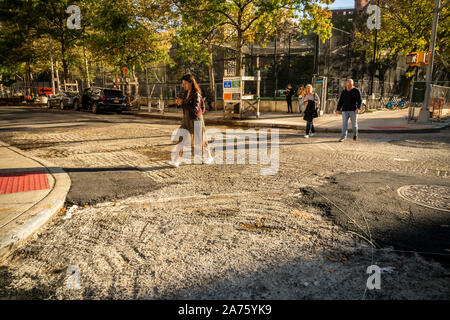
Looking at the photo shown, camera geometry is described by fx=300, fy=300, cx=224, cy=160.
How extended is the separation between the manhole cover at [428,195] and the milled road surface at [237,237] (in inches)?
7.8

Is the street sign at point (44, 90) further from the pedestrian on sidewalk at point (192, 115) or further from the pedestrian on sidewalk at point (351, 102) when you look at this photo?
the pedestrian on sidewalk at point (351, 102)

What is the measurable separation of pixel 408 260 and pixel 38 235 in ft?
12.8

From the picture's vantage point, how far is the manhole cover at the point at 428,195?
4.09 meters

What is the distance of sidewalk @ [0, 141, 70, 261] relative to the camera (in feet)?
10.8

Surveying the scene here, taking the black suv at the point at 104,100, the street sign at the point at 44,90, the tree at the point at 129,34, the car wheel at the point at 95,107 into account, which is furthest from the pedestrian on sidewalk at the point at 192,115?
the street sign at the point at 44,90

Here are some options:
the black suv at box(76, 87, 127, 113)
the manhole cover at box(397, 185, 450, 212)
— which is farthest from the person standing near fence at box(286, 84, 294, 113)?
the manhole cover at box(397, 185, 450, 212)

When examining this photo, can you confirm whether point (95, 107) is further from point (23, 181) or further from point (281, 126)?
point (23, 181)

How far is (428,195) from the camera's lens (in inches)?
177

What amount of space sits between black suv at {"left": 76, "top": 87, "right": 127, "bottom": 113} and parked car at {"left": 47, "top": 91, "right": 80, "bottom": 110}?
2.54 m

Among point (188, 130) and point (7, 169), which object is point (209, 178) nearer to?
point (188, 130)

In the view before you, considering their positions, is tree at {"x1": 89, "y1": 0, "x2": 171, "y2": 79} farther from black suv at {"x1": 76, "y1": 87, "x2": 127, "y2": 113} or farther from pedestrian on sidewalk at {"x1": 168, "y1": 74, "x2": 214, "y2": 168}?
pedestrian on sidewalk at {"x1": 168, "y1": 74, "x2": 214, "y2": 168}

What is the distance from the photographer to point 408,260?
277 cm
